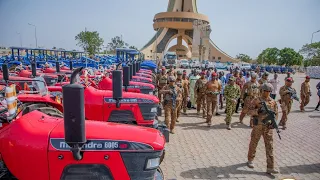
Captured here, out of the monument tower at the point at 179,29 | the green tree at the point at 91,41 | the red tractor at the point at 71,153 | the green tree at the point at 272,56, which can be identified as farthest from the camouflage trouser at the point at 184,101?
the monument tower at the point at 179,29

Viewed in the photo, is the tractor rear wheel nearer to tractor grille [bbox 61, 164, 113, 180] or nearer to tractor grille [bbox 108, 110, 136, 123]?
tractor grille [bbox 61, 164, 113, 180]

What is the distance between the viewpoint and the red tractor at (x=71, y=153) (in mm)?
2162

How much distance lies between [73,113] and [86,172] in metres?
0.77

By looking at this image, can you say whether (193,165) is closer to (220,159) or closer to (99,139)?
(220,159)

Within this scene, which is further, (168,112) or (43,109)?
(168,112)

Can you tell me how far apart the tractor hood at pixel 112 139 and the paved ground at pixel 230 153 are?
75.6 inches

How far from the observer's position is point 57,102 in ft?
12.2

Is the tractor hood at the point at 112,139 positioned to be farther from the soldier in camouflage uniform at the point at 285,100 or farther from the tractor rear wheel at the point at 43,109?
the soldier in camouflage uniform at the point at 285,100

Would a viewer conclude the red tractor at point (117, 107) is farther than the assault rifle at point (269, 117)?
Yes

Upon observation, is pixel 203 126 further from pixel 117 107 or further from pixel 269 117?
pixel 117 107

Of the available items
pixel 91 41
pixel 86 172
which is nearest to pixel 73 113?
pixel 86 172

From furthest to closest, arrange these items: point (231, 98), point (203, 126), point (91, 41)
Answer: point (91, 41), point (203, 126), point (231, 98)

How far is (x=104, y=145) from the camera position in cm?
230

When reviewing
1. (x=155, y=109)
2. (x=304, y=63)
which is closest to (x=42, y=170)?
(x=155, y=109)
